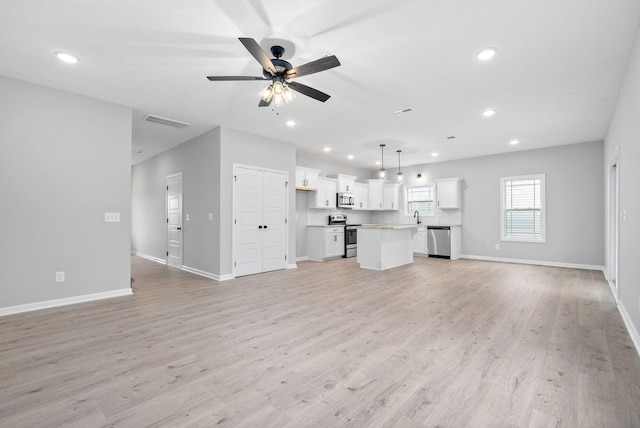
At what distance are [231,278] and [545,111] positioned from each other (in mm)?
5910

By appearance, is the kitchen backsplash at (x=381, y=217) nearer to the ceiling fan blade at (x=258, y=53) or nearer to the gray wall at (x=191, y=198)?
the gray wall at (x=191, y=198)

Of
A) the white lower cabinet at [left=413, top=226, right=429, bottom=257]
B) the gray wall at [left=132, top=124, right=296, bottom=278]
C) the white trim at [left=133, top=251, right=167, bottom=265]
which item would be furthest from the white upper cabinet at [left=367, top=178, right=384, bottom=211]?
the white trim at [left=133, top=251, right=167, bottom=265]

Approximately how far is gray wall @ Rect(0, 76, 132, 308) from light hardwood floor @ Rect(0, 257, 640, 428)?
1.51ft

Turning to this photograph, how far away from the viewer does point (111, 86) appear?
381cm

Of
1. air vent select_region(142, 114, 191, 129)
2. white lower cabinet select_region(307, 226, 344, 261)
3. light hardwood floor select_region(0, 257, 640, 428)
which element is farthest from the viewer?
white lower cabinet select_region(307, 226, 344, 261)

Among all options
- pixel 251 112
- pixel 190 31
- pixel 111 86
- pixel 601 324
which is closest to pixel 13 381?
pixel 190 31

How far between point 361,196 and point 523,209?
4.23 m

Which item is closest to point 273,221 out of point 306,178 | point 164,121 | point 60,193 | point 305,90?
point 306,178

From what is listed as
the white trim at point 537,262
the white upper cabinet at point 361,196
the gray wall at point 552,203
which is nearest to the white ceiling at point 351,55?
the gray wall at point 552,203

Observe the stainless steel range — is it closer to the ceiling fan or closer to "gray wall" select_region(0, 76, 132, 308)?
"gray wall" select_region(0, 76, 132, 308)

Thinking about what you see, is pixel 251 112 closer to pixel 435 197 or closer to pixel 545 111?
pixel 545 111

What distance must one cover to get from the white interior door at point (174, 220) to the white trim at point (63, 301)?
2230 mm

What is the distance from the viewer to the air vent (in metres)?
4.91

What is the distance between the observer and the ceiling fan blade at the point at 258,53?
225cm
